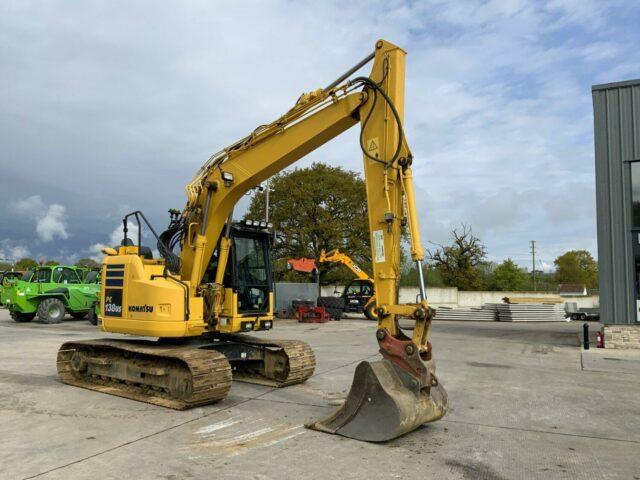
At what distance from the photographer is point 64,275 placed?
22.9 metres

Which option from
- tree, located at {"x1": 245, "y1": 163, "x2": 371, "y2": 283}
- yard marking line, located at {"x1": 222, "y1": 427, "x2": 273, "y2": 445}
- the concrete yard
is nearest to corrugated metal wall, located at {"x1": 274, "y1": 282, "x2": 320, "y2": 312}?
tree, located at {"x1": 245, "y1": 163, "x2": 371, "y2": 283}

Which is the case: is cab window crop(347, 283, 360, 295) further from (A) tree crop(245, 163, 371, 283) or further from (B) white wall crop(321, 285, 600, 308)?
(B) white wall crop(321, 285, 600, 308)

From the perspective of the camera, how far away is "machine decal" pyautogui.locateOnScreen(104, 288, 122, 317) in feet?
27.6

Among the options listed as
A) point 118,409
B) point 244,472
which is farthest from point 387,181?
point 118,409

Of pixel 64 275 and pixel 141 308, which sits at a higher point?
pixel 64 275

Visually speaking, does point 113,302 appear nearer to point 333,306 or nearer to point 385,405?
point 385,405

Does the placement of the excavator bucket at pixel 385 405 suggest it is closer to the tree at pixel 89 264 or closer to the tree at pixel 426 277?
the tree at pixel 89 264

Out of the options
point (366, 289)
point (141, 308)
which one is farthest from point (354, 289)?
point (141, 308)

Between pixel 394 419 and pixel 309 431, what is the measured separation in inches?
45.7

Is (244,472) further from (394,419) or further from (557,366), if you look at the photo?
(557,366)

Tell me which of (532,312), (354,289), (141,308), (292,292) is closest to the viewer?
(141,308)

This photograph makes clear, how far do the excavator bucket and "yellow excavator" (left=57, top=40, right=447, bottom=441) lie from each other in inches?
0.5

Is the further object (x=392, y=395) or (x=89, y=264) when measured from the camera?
(x=89, y=264)

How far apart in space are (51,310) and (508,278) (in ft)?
153
